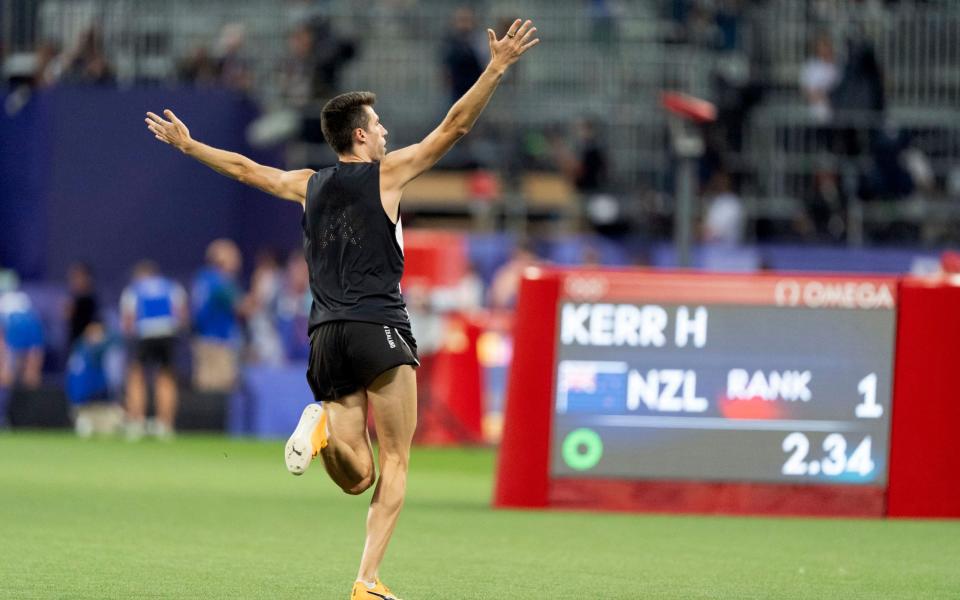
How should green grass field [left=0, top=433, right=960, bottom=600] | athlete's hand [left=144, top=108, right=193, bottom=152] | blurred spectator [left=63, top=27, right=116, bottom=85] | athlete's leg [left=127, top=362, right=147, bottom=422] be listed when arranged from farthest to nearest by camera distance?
blurred spectator [left=63, top=27, right=116, bottom=85]
athlete's leg [left=127, top=362, right=147, bottom=422]
green grass field [left=0, top=433, right=960, bottom=600]
athlete's hand [left=144, top=108, right=193, bottom=152]

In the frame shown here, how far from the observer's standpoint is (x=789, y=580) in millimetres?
9734

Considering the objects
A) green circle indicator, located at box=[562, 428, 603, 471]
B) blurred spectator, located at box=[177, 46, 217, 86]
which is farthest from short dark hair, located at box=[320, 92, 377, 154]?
blurred spectator, located at box=[177, 46, 217, 86]

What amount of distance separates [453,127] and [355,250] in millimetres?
688

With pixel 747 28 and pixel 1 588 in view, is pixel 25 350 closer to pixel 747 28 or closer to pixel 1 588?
pixel 747 28

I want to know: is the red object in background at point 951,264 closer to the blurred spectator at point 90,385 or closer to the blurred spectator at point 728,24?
the blurred spectator at point 728,24

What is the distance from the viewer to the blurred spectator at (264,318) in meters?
25.2

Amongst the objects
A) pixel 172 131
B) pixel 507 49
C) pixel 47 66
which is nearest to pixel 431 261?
pixel 47 66

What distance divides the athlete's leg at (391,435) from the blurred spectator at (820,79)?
17.8 metres

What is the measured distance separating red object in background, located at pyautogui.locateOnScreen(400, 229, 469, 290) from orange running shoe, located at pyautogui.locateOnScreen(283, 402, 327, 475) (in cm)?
1416

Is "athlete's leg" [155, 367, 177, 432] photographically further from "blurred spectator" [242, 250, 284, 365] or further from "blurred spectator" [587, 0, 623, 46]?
"blurred spectator" [587, 0, 623, 46]

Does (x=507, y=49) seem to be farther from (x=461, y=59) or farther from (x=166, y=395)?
(x=461, y=59)

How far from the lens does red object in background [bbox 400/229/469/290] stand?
2242 centimetres

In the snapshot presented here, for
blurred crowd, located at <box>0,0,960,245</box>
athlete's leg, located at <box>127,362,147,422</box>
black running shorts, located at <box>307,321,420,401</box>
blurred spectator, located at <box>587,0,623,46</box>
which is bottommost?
athlete's leg, located at <box>127,362,147,422</box>

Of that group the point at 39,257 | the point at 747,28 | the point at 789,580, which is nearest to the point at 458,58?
the point at 747,28
